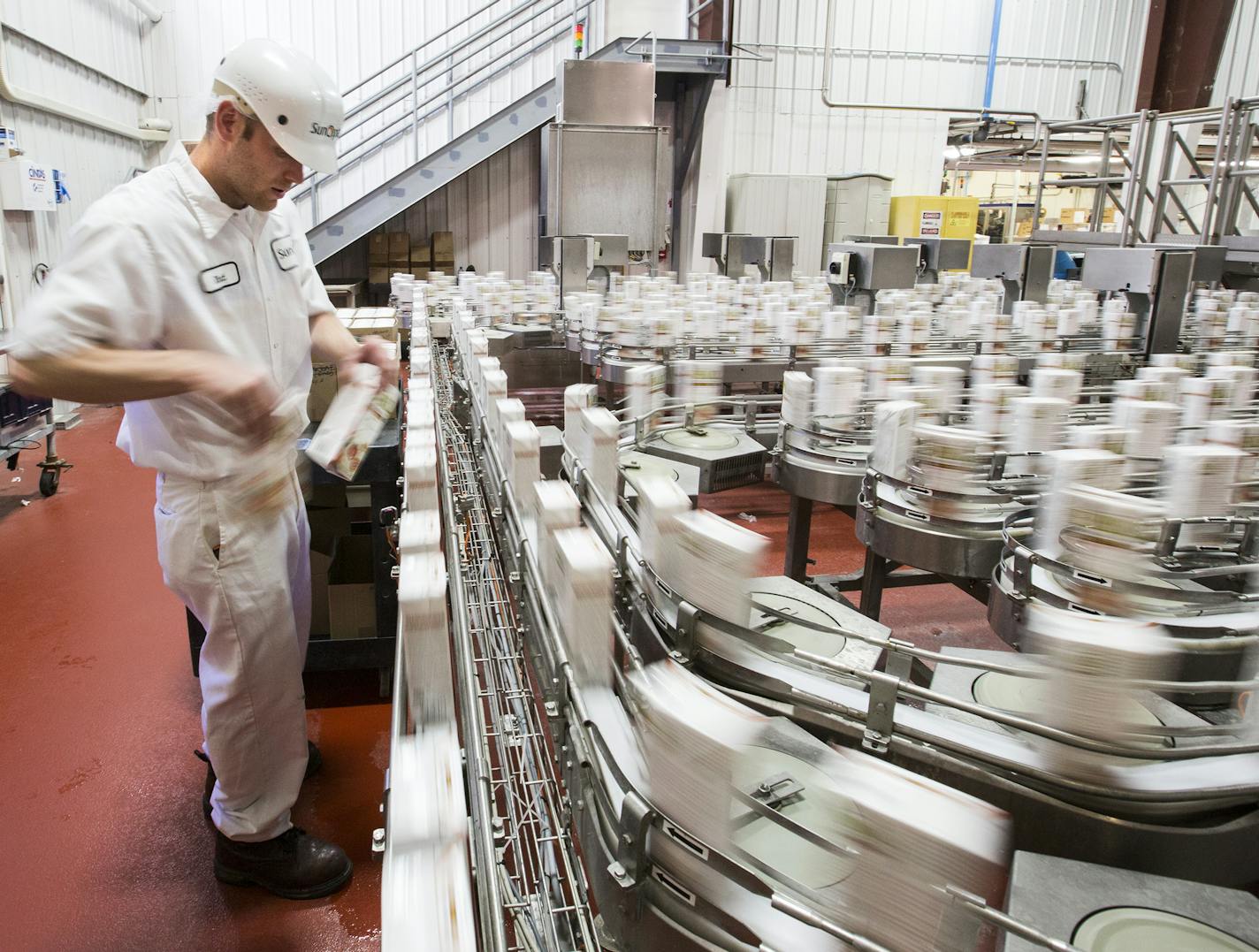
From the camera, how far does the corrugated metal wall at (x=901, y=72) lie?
8.90 meters

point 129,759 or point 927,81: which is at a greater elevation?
point 927,81


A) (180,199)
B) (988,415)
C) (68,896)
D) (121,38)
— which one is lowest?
(68,896)

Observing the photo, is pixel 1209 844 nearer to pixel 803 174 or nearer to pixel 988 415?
pixel 988 415

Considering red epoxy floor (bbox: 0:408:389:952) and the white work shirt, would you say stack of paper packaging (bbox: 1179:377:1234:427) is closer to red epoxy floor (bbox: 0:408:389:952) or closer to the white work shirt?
the white work shirt

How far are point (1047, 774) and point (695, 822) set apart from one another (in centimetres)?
49

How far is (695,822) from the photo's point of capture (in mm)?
779

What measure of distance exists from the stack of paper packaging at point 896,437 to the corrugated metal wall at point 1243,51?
8.73 metres

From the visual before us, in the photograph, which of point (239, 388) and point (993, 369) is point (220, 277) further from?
point (993, 369)

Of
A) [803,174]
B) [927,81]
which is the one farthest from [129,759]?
[927,81]

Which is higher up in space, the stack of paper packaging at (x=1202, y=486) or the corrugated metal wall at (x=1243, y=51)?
the corrugated metal wall at (x=1243, y=51)

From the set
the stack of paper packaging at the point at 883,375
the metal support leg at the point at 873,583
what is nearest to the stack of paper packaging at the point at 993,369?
the stack of paper packaging at the point at 883,375

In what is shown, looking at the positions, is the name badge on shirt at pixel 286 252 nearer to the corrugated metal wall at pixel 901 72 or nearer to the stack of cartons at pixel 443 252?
the stack of cartons at pixel 443 252

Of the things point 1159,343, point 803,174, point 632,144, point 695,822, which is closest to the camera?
point 695,822

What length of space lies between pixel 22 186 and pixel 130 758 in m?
4.44
